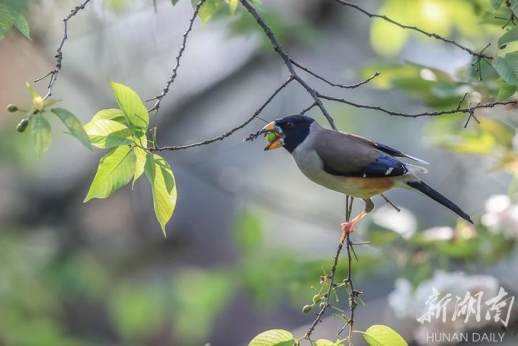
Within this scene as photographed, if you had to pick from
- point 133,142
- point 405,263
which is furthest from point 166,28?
point 133,142

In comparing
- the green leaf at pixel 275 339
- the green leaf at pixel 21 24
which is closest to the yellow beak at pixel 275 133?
the green leaf at pixel 275 339

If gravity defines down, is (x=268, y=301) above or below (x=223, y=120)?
below

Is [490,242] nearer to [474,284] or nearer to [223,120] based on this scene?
[474,284]

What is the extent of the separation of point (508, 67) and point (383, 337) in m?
0.84

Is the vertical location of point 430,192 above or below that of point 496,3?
below

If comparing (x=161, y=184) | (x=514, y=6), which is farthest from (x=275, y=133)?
(x=514, y=6)

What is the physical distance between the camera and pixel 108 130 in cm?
211

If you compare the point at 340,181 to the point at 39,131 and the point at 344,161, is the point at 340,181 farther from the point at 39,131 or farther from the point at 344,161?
the point at 39,131

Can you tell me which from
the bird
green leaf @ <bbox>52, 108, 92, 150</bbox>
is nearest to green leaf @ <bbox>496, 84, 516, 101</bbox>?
the bird

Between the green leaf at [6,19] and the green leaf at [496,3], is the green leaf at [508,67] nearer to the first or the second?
the green leaf at [496,3]

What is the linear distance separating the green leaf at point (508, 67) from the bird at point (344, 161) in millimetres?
453

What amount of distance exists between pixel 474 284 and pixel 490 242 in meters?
0.22

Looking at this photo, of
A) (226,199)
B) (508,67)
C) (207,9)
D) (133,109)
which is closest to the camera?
(133,109)

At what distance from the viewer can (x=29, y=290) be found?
6.68 meters
